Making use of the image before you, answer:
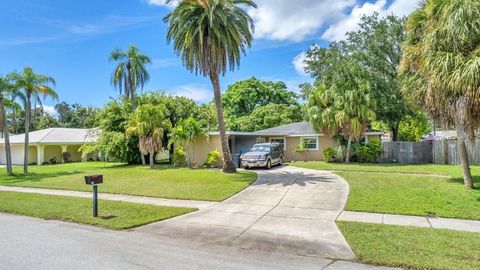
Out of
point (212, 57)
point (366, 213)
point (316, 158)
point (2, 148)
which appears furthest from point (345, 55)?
point (2, 148)

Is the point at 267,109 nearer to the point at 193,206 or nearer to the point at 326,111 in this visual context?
the point at 326,111

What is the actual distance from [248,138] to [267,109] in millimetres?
15830

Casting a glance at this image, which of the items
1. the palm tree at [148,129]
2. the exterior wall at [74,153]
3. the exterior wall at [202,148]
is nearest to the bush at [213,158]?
the exterior wall at [202,148]

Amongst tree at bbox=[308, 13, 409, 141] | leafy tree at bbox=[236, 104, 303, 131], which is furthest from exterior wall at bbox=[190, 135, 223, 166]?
leafy tree at bbox=[236, 104, 303, 131]

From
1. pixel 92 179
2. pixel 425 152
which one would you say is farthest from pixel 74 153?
pixel 425 152

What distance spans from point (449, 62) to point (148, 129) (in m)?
18.9

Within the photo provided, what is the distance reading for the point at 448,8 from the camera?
1048 cm

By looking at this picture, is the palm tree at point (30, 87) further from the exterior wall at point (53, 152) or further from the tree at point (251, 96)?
the tree at point (251, 96)

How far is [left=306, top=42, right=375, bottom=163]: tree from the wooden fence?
9.06ft

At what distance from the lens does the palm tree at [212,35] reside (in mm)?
17016

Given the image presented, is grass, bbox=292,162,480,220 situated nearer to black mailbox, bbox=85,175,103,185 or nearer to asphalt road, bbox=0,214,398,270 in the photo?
asphalt road, bbox=0,214,398,270

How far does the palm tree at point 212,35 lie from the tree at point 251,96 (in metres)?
31.8

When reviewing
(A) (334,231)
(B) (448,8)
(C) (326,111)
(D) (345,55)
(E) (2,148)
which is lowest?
(A) (334,231)

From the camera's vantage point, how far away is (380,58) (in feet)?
90.1
